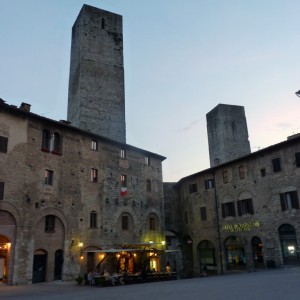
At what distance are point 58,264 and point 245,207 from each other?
16912mm

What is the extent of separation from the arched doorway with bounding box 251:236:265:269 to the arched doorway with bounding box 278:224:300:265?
2.32 metres

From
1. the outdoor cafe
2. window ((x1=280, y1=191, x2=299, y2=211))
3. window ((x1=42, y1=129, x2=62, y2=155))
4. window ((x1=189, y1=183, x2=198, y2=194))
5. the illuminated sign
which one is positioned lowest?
the outdoor cafe

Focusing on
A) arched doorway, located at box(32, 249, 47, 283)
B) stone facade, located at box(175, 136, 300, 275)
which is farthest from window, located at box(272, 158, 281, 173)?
arched doorway, located at box(32, 249, 47, 283)

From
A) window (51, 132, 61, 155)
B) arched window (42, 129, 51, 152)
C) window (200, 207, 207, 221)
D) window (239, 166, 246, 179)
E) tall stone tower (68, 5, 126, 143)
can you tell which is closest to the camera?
arched window (42, 129, 51, 152)

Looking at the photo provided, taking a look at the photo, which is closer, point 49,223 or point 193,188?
point 49,223

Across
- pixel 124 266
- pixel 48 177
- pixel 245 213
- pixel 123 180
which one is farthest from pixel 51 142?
pixel 245 213

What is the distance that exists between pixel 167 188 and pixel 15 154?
70.5 ft

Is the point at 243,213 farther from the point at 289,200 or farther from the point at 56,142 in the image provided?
the point at 56,142

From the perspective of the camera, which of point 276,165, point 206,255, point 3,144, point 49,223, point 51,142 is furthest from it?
point 206,255

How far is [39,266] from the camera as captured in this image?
21.9 meters

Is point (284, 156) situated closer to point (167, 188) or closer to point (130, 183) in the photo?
point (130, 183)

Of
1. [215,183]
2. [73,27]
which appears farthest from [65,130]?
[73,27]

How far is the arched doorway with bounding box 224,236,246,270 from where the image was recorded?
2980 cm

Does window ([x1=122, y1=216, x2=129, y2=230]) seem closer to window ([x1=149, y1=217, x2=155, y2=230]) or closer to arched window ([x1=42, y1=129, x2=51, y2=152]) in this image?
window ([x1=149, y1=217, x2=155, y2=230])
